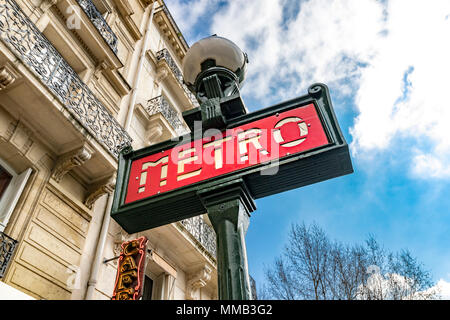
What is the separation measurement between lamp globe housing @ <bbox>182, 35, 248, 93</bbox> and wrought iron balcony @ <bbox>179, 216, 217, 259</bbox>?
23.8 feet

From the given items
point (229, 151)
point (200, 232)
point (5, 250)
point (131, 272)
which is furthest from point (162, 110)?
point (229, 151)

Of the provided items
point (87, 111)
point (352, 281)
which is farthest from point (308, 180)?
point (352, 281)

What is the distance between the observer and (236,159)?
196 centimetres

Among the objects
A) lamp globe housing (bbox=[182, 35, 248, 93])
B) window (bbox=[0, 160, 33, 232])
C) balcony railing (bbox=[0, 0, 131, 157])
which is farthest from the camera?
balcony railing (bbox=[0, 0, 131, 157])

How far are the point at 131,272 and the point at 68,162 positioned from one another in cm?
258

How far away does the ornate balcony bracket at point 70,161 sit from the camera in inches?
265

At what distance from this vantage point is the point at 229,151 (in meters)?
2.02

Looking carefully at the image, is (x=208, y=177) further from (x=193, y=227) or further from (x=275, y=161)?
(x=193, y=227)

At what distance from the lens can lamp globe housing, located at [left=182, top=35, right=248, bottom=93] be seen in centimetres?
267

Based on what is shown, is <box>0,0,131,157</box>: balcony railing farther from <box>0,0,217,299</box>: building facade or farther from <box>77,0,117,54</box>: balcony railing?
<box>77,0,117,54</box>: balcony railing

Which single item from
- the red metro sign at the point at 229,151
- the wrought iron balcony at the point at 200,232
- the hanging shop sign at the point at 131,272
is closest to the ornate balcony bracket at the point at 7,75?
the hanging shop sign at the point at 131,272

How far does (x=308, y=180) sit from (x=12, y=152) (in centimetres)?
611

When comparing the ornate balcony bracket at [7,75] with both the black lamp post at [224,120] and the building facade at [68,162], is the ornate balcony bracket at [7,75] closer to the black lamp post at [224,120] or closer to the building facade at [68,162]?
the building facade at [68,162]

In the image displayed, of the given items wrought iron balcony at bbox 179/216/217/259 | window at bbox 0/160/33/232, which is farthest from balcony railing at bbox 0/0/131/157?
wrought iron balcony at bbox 179/216/217/259
